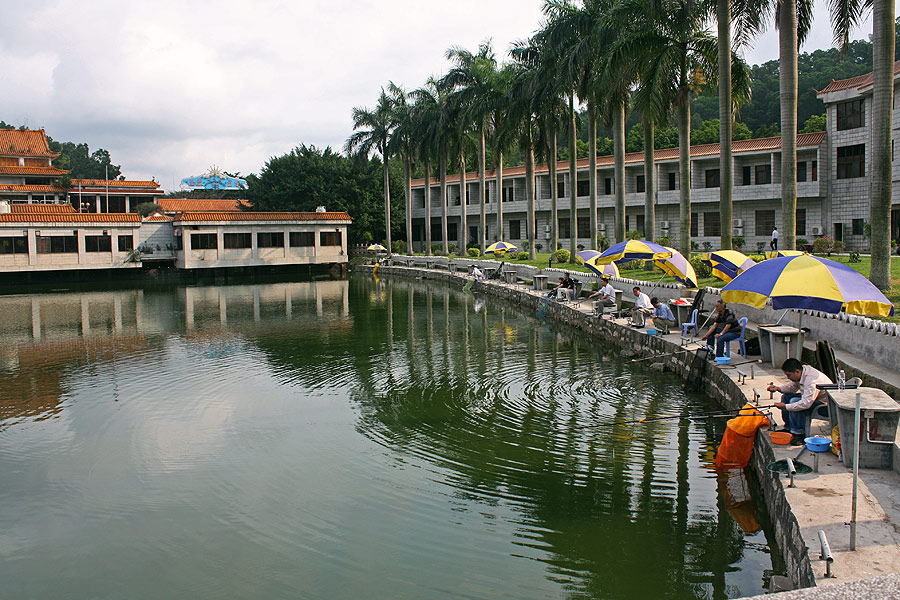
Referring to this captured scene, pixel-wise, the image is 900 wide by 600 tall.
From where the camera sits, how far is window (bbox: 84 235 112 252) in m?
49.6

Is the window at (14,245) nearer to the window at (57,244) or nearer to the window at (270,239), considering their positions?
the window at (57,244)

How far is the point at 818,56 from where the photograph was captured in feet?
229

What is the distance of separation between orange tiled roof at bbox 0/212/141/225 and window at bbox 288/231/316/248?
10835mm

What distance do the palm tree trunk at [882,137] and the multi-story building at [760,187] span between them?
18.2m

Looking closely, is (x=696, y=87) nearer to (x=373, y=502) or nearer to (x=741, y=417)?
(x=741, y=417)

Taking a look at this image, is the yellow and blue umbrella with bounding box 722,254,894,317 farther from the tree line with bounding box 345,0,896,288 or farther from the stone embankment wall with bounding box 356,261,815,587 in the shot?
the tree line with bounding box 345,0,896,288

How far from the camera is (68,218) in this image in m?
48.7

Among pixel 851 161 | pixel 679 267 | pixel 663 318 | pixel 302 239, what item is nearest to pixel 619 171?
pixel 679 267

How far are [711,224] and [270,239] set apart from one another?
31.2 m

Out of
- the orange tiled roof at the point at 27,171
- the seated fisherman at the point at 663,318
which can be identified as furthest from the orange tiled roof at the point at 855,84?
the orange tiled roof at the point at 27,171

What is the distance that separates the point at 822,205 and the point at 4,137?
217 ft

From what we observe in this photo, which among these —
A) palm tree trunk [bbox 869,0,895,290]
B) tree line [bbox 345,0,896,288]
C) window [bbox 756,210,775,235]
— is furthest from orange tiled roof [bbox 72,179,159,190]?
palm tree trunk [bbox 869,0,895,290]

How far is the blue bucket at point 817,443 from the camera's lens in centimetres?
847

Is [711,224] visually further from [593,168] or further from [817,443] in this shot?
[817,443]
